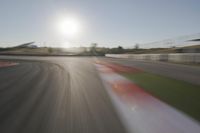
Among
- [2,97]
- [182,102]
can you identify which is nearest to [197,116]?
[182,102]

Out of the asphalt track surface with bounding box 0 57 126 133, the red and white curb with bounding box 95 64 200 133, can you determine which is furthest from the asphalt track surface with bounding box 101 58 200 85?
the asphalt track surface with bounding box 0 57 126 133

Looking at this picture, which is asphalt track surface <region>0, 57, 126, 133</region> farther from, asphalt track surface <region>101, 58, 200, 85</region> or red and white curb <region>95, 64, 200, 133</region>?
asphalt track surface <region>101, 58, 200, 85</region>

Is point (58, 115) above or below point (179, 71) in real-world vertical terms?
above

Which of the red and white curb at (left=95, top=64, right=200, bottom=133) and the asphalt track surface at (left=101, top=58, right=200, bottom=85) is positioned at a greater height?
the red and white curb at (left=95, top=64, right=200, bottom=133)

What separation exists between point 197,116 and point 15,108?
13.7ft

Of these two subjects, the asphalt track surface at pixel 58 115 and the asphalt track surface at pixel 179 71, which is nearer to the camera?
the asphalt track surface at pixel 58 115

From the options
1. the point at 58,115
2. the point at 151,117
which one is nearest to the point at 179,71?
the point at 151,117

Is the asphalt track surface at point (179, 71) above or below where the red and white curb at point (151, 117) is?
below

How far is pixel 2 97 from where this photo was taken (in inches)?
258

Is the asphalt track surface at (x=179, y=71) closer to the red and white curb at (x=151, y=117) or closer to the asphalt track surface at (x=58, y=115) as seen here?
the red and white curb at (x=151, y=117)

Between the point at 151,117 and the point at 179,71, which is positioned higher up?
the point at 151,117

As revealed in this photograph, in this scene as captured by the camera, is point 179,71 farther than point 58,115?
Yes

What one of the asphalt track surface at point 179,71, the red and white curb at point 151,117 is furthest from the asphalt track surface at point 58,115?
the asphalt track surface at point 179,71

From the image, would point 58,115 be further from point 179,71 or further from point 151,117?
point 179,71
